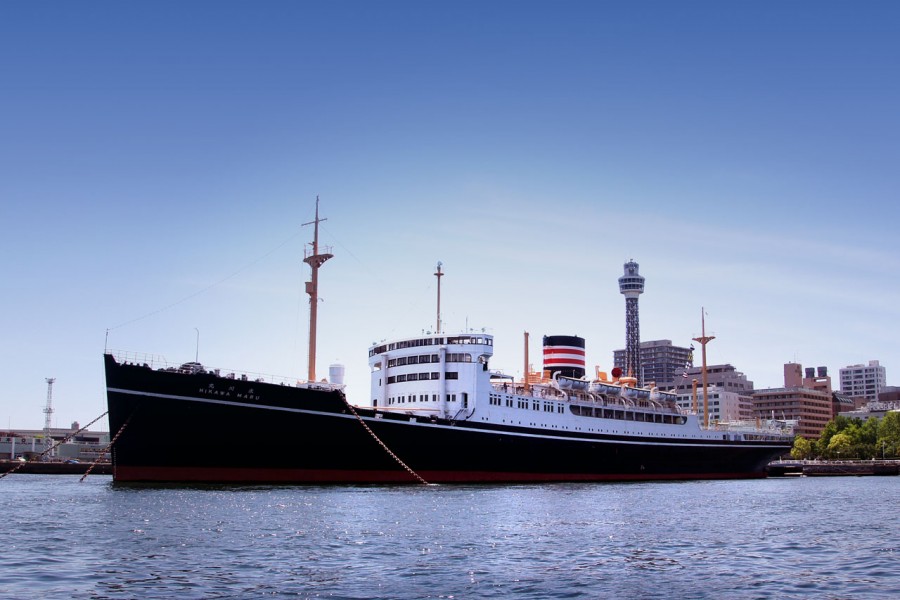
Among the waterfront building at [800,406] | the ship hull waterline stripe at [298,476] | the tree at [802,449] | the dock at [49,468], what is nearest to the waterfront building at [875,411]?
the waterfront building at [800,406]

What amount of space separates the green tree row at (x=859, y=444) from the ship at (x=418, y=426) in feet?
196

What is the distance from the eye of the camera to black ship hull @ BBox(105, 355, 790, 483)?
3962 cm

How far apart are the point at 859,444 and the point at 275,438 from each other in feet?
367

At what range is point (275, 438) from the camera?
1631 inches

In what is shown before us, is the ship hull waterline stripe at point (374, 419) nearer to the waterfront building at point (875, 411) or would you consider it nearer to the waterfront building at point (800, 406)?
the waterfront building at point (800, 406)

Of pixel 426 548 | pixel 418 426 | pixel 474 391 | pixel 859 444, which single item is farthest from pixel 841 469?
pixel 426 548

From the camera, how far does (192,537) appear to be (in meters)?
23.0

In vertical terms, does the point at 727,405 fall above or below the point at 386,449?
above

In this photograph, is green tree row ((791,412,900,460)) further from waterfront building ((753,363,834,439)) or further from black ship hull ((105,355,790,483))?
black ship hull ((105,355,790,483))

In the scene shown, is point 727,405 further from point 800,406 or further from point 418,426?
point 418,426

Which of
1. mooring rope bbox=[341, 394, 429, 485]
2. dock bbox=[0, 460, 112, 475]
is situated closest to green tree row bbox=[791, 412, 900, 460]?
mooring rope bbox=[341, 394, 429, 485]

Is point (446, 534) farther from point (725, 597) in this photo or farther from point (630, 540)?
point (725, 597)

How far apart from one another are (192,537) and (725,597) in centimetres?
1407

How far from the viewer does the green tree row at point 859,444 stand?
411 ft
